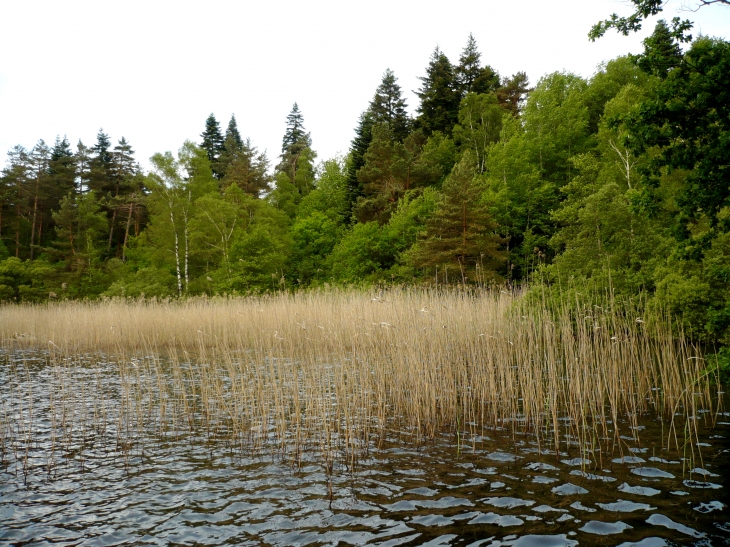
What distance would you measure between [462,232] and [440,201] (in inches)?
104

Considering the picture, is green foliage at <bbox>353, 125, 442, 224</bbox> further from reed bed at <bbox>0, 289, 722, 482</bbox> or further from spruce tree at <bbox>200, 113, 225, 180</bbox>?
spruce tree at <bbox>200, 113, 225, 180</bbox>

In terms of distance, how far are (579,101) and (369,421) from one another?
1154 inches

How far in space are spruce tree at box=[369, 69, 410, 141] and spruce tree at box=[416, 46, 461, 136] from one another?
4.04 feet

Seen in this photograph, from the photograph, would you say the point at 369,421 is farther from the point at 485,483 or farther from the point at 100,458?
the point at 100,458

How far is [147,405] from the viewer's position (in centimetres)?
761

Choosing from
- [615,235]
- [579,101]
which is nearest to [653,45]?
[615,235]

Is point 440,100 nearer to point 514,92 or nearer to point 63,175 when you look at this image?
point 514,92

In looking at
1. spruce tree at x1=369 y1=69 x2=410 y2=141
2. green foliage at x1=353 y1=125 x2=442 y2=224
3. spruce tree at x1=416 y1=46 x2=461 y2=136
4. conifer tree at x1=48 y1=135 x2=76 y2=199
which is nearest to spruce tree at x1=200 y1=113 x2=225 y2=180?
conifer tree at x1=48 y1=135 x2=76 y2=199

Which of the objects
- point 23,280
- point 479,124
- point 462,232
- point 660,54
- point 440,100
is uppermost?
point 440,100

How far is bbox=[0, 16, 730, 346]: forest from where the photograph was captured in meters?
6.00

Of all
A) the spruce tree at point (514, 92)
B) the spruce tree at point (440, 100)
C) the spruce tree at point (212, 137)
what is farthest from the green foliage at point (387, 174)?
the spruce tree at point (212, 137)

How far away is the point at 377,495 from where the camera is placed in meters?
4.40

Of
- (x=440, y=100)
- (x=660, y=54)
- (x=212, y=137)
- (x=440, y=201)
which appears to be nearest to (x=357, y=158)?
(x=440, y=100)

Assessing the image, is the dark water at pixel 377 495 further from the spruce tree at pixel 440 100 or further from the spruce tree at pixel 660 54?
the spruce tree at pixel 440 100
